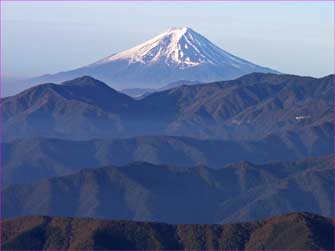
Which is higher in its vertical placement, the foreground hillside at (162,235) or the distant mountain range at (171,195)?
the foreground hillside at (162,235)

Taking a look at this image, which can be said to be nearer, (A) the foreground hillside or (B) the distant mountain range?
(A) the foreground hillside

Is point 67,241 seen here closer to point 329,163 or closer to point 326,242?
point 326,242

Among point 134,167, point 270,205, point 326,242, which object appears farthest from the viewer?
point 134,167

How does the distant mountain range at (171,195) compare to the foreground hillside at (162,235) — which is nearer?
the foreground hillside at (162,235)

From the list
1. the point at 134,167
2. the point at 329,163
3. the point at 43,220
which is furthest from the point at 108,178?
the point at 43,220
